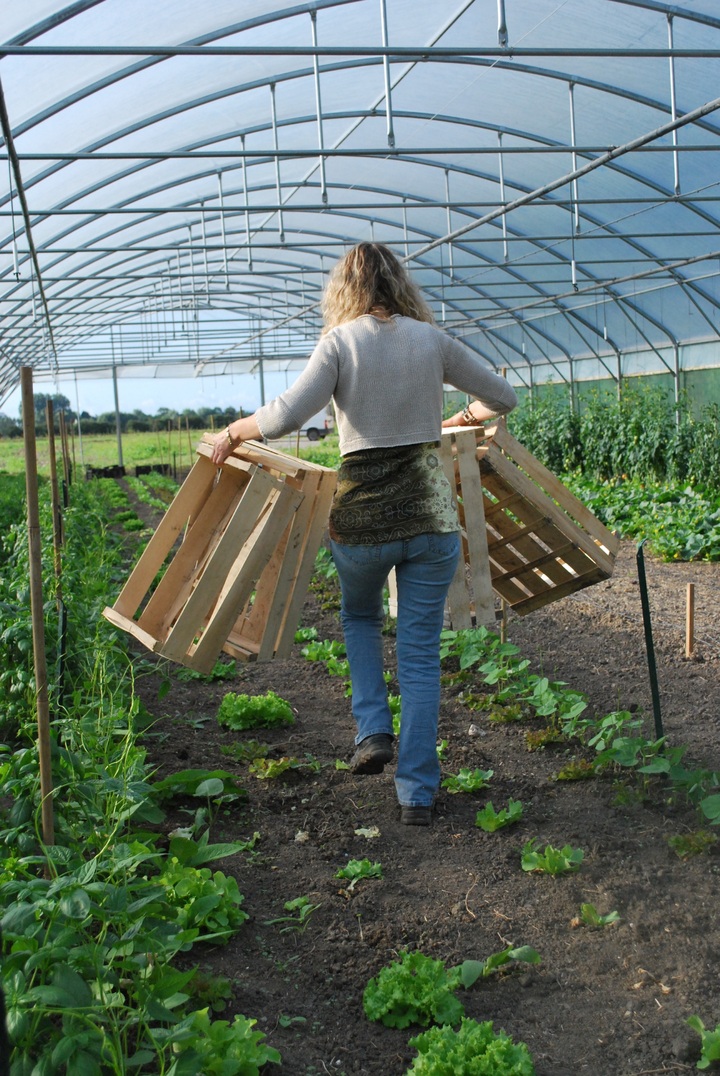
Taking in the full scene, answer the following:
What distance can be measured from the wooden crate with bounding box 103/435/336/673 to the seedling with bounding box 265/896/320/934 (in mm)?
900

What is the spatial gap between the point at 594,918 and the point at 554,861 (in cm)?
27

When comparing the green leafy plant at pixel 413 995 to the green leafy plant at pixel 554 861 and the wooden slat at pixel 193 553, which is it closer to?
the green leafy plant at pixel 554 861

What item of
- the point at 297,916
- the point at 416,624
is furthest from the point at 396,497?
the point at 297,916

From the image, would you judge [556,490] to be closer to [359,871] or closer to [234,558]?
[234,558]

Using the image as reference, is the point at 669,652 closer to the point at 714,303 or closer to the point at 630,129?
the point at 630,129

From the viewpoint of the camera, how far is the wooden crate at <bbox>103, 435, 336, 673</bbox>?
10.8 ft

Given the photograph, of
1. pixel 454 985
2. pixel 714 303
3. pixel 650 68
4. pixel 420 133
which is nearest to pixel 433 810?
pixel 454 985

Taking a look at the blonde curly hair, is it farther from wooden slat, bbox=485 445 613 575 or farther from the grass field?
the grass field

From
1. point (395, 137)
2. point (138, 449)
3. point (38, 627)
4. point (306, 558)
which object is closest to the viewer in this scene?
point (38, 627)

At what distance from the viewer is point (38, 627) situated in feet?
7.98

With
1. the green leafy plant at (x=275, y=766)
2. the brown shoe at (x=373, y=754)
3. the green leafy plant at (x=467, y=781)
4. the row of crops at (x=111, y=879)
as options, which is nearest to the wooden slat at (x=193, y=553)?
the row of crops at (x=111, y=879)

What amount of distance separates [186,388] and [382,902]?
3243cm

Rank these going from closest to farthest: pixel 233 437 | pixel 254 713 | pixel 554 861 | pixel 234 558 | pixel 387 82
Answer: pixel 554 861, pixel 233 437, pixel 234 558, pixel 254 713, pixel 387 82

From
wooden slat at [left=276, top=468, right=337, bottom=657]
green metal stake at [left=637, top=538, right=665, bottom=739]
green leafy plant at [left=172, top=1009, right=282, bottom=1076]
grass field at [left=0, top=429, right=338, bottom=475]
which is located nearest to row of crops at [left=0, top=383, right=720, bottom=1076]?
green leafy plant at [left=172, top=1009, right=282, bottom=1076]
